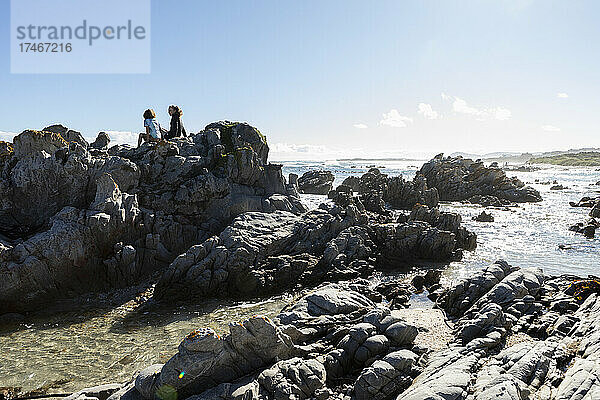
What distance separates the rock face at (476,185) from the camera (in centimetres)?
6444

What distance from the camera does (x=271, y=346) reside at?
42.2 ft

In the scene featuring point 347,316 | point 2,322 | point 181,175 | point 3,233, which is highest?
point 181,175

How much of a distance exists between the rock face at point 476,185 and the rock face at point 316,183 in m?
21.0

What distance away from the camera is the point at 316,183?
2965 inches

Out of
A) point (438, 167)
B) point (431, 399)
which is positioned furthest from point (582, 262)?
point (438, 167)

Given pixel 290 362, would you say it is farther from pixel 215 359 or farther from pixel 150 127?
pixel 150 127

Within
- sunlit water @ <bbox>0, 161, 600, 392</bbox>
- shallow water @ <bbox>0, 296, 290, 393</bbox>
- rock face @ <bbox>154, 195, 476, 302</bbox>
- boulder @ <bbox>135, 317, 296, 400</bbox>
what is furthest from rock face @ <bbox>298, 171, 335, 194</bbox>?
boulder @ <bbox>135, 317, 296, 400</bbox>

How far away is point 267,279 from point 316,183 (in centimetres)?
5297

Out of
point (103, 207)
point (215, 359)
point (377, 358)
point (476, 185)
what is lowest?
point (377, 358)

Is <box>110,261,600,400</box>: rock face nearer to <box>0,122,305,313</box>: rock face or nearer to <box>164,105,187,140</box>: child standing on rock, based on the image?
<box>0,122,305,313</box>: rock face

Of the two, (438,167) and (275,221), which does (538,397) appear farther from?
(438,167)

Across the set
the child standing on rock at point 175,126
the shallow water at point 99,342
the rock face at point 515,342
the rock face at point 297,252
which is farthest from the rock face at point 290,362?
the child standing on rock at point 175,126

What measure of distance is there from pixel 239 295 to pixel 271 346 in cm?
994

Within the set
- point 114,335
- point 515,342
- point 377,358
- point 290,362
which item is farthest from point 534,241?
point 114,335
